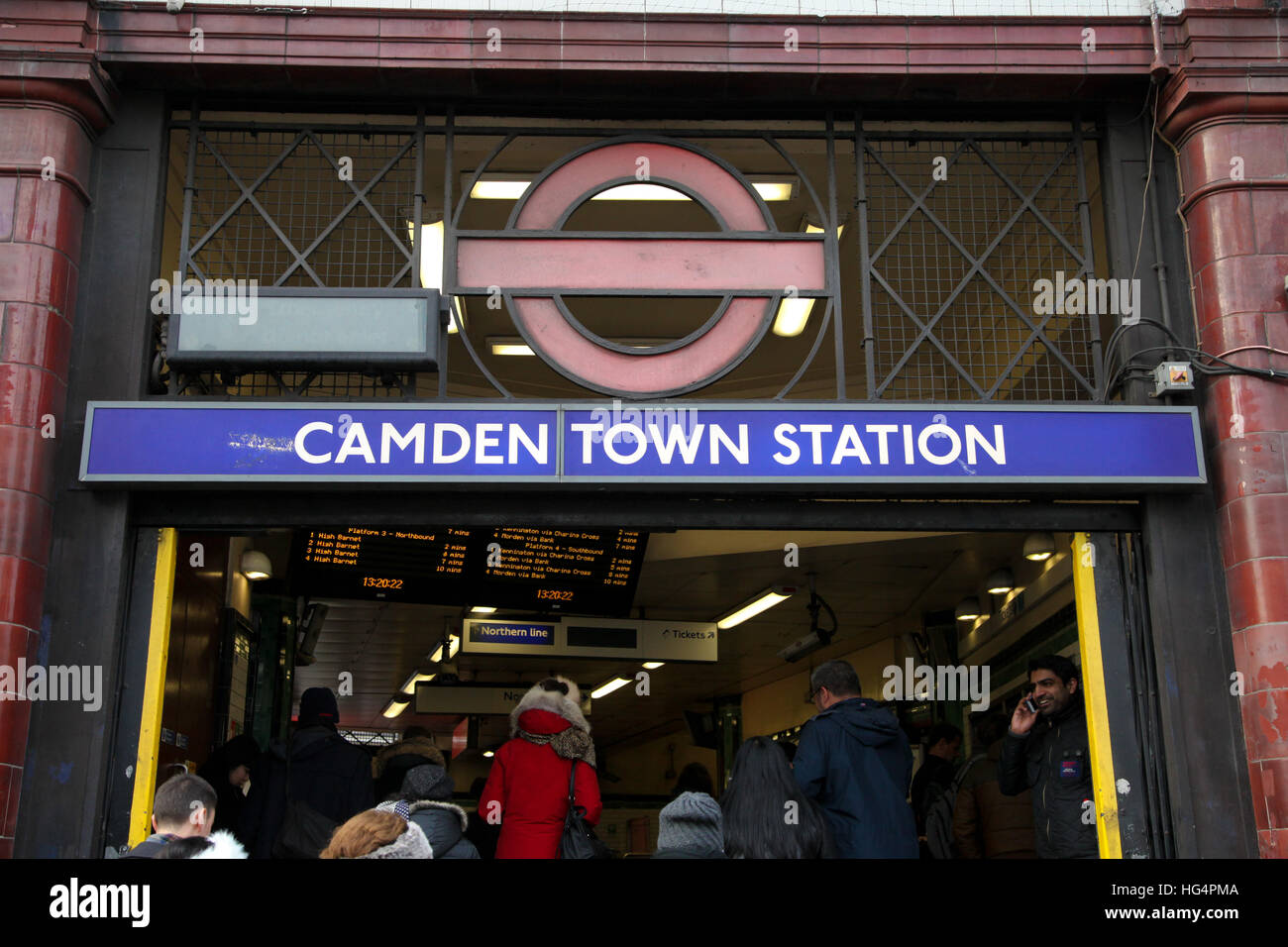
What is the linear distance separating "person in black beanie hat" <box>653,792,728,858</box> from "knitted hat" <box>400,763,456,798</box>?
1313mm

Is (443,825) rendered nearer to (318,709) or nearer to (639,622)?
(318,709)

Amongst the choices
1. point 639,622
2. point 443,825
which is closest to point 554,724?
point 443,825

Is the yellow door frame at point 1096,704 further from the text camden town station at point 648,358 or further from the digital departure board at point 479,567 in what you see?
the digital departure board at point 479,567

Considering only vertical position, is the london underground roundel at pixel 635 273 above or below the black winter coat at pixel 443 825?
above

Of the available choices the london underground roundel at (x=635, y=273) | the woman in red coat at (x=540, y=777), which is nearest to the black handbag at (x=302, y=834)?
the woman in red coat at (x=540, y=777)

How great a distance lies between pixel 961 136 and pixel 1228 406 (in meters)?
2.00

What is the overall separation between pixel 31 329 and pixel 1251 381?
5.65 metres

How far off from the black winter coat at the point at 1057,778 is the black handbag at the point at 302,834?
3.29 m

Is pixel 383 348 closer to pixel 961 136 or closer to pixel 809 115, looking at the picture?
pixel 809 115

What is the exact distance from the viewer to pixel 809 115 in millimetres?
6957

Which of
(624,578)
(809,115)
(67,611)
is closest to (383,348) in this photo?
(67,611)

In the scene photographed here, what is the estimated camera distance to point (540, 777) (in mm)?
6621

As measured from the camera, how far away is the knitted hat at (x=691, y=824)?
4754 millimetres

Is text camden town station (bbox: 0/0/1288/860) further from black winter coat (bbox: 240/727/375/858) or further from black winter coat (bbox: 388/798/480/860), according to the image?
black winter coat (bbox: 388/798/480/860)
